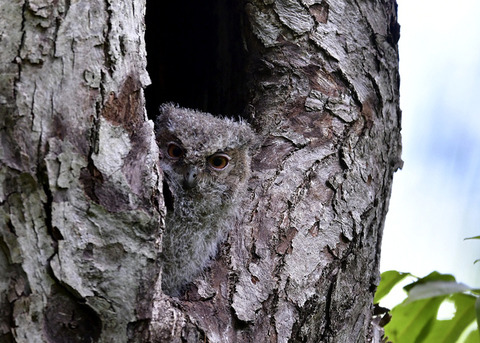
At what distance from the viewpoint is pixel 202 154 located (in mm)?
2449

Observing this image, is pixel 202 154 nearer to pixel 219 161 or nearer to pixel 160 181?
pixel 219 161

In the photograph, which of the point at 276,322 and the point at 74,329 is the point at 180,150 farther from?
the point at 74,329

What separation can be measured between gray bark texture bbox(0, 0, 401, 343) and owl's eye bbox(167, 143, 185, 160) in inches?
12.6

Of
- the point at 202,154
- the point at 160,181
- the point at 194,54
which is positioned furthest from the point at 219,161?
the point at 160,181

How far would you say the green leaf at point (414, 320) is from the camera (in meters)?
1.92

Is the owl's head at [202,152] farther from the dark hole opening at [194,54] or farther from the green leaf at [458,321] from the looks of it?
the green leaf at [458,321]

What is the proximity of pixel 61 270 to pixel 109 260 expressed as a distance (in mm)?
120

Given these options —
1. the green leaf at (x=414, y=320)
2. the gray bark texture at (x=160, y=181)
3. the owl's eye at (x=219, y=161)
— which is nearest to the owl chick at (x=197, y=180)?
the owl's eye at (x=219, y=161)

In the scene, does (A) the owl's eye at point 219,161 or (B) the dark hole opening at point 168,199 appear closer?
(B) the dark hole opening at point 168,199

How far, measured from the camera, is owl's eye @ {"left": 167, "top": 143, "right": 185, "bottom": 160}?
8.04ft

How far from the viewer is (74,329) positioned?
4.73ft

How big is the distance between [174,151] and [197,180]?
16cm

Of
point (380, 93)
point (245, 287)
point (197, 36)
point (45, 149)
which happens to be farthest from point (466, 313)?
point (197, 36)

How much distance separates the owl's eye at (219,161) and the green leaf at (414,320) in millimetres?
941
